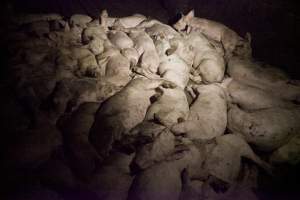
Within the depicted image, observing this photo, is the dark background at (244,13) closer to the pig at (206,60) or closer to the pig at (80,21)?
the pig at (80,21)

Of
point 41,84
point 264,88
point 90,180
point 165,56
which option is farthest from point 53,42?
point 264,88

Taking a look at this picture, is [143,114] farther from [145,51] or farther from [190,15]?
[190,15]

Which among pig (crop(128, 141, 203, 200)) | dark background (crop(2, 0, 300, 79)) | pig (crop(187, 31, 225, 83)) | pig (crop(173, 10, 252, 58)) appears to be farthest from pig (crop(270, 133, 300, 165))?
pig (crop(173, 10, 252, 58))

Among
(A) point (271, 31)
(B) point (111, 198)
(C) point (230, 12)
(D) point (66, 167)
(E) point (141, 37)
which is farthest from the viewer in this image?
(C) point (230, 12)

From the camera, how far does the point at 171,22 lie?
29.0ft

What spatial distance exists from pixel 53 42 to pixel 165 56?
2.75 m

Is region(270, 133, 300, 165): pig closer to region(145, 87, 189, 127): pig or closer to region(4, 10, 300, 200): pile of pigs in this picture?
region(4, 10, 300, 200): pile of pigs

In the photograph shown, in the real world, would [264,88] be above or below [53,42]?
below

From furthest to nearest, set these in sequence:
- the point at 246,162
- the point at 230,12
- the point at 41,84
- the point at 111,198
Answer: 1. the point at 230,12
2. the point at 41,84
3. the point at 246,162
4. the point at 111,198

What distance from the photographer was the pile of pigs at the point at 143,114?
4.16 meters

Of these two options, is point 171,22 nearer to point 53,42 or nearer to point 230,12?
point 230,12

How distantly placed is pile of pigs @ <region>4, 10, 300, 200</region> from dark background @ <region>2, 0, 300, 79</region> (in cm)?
107

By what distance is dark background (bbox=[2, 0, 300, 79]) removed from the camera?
25.4 ft

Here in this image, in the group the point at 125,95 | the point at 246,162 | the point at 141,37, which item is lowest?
the point at 246,162
